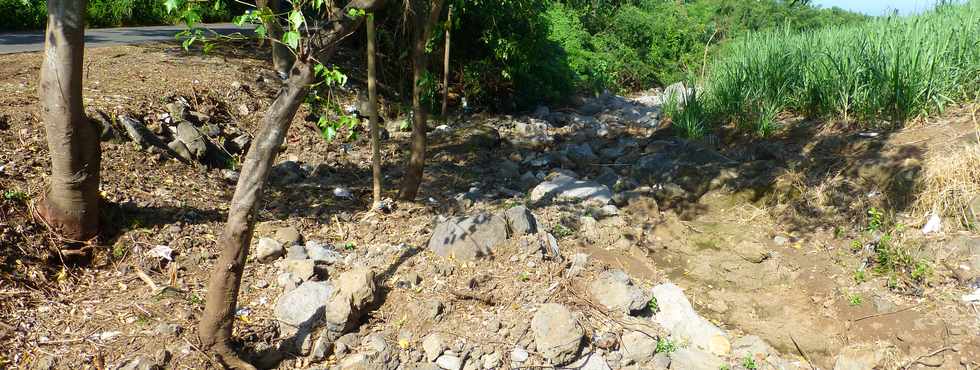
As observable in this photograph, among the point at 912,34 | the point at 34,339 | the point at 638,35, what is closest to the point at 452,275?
the point at 34,339

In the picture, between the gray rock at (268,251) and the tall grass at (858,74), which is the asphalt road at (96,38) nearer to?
the gray rock at (268,251)

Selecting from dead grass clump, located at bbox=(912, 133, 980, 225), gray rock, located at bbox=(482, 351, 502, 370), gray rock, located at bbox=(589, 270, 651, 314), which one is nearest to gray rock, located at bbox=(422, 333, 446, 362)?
gray rock, located at bbox=(482, 351, 502, 370)

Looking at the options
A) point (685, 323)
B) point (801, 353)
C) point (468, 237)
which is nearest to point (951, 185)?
point (801, 353)

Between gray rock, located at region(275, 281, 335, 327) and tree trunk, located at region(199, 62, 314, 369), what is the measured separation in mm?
496

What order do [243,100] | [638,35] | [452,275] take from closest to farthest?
[452,275], [243,100], [638,35]

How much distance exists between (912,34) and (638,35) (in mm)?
8629

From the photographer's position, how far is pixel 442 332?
13.2 ft

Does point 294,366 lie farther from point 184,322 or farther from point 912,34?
point 912,34

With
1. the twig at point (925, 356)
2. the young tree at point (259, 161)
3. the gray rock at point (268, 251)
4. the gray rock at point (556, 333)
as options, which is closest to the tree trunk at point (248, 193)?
the young tree at point (259, 161)

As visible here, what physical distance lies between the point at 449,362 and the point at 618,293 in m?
1.13

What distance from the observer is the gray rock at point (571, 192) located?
19.6ft

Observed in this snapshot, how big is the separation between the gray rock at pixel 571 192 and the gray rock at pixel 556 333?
1998mm

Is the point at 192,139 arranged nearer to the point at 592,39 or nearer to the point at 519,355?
the point at 519,355

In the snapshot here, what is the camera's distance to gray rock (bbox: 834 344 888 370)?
399 centimetres
